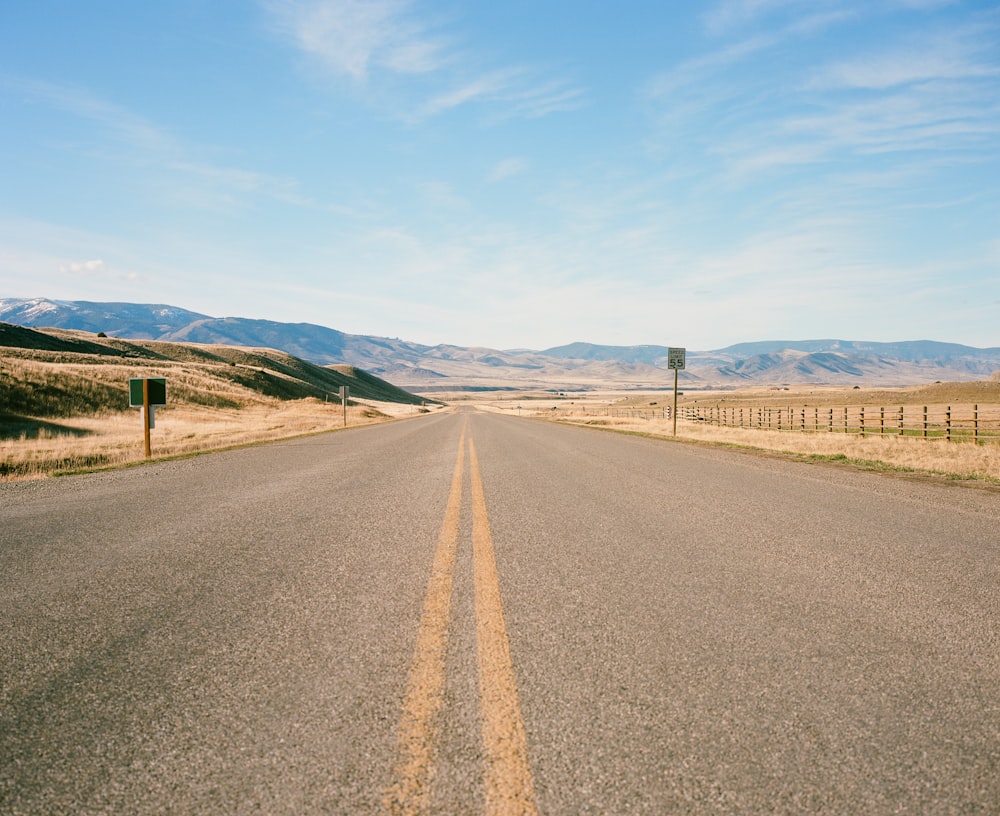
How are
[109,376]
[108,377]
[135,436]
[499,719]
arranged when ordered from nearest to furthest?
1. [499,719]
2. [135,436]
3. [108,377]
4. [109,376]

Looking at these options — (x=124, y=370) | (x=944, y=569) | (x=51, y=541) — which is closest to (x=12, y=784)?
(x=51, y=541)

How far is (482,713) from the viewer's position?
2791mm

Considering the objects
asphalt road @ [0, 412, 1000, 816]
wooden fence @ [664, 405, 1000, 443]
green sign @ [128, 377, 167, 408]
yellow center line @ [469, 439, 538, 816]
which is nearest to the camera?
yellow center line @ [469, 439, 538, 816]

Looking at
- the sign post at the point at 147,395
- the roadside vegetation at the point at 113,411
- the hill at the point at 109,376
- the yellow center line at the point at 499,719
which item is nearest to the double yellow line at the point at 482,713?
the yellow center line at the point at 499,719

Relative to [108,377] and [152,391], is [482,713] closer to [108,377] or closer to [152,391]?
[152,391]

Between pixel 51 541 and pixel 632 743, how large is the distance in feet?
21.5

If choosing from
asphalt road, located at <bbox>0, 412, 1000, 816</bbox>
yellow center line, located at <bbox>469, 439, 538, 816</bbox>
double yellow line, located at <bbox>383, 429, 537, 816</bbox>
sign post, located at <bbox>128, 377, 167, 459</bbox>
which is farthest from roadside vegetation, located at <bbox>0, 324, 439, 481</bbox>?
yellow center line, located at <bbox>469, 439, 538, 816</bbox>

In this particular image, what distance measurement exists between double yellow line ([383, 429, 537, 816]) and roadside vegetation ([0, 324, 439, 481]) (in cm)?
1300

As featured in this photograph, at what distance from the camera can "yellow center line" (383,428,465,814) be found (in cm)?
224

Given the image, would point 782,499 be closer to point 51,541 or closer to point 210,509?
point 210,509

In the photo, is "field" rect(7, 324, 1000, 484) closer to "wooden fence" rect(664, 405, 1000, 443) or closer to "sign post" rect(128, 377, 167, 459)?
"wooden fence" rect(664, 405, 1000, 443)

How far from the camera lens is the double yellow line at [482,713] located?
223 centimetres

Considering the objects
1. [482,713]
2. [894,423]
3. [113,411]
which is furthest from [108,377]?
[894,423]

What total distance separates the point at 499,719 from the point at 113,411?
51066 mm
